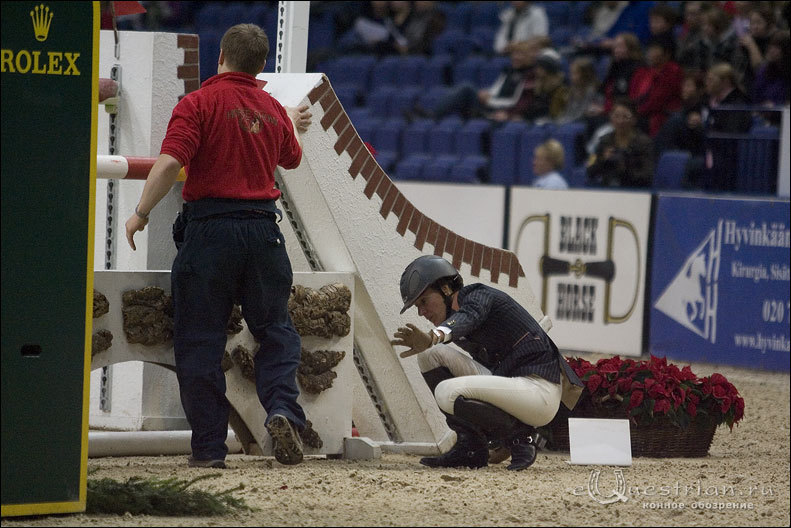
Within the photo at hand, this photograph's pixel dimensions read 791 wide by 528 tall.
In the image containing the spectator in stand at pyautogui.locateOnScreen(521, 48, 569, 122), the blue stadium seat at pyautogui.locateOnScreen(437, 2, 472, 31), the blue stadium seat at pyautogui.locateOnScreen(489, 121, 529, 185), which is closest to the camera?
the blue stadium seat at pyautogui.locateOnScreen(489, 121, 529, 185)

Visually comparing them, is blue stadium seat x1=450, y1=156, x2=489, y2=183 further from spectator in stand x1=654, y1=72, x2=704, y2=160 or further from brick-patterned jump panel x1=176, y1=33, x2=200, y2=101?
brick-patterned jump panel x1=176, y1=33, x2=200, y2=101

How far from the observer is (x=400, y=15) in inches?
633

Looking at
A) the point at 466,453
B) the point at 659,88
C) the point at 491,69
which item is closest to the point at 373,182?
the point at 466,453

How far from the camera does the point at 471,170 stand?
1330 cm

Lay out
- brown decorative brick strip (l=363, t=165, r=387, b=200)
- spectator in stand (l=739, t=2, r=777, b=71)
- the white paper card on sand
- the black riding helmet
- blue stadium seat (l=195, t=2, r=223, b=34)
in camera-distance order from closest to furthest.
Result: the black riding helmet
the white paper card on sand
brown decorative brick strip (l=363, t=165, r=387, b=200)
spectator in stand (l=739, t=2, r=777, b=71)
blue stadium seat (l=195, t=2, r=223, b=34)

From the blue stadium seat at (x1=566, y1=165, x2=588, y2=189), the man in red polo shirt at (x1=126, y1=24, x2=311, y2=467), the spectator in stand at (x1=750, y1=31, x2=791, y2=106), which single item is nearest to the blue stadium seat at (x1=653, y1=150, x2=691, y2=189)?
the blue stadium seat at (x1=566, y1=165, x2=588, y2=189)

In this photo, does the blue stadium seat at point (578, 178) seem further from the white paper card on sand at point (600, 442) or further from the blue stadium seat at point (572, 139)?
the white paper card on sand at point (600, 442)

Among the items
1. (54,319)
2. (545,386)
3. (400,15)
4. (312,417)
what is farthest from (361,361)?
(400,15)

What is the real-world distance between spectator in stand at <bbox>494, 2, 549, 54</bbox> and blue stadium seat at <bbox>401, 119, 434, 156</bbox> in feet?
4.35

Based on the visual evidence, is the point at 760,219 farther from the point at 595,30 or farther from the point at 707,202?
the point at 595,30

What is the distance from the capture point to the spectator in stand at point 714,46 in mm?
12188

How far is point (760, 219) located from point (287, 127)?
5629 millimetres

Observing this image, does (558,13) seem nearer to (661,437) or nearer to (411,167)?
(411,167)

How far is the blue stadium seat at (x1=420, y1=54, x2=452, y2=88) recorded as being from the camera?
1531 centimetres
